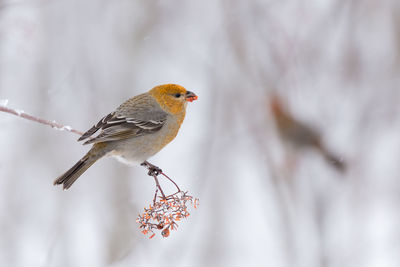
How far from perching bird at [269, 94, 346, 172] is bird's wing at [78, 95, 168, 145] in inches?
79.5

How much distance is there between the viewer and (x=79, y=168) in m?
3.30

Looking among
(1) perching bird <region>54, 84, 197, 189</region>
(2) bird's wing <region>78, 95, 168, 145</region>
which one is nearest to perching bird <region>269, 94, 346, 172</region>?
(1) perching bird <region>54, 84, 197, 189</region>

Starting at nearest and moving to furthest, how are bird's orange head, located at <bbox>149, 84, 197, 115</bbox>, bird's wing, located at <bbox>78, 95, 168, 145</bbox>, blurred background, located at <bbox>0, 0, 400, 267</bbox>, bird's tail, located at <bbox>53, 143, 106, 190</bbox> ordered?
bird's tail, located at <bbox>53, 143, 106, 190</bbox> → bird's wing, located at <bbox>78, 95, 168, 145</bbox> → bird's orange head, located at <bbox>149, 84, 197, 115</bbox> → blurred background, located at <bbox>0, 0, 400, 267</bbox>

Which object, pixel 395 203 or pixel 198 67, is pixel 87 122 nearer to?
pixel 198 67

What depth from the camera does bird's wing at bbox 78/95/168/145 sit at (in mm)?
3420

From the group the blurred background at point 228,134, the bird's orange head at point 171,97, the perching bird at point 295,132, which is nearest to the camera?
the bird's orange head at point 171,97

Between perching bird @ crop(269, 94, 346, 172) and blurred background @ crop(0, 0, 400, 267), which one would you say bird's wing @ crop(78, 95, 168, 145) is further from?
perching bird @ crop(269, 94, 346, 172)

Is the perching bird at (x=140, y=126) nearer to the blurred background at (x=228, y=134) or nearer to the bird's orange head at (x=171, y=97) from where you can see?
the bird's orange head at (x=171, y=97)

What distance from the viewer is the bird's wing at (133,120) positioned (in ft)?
11.2

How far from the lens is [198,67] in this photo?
301 inches

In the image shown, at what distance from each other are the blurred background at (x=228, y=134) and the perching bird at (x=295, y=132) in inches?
1.4

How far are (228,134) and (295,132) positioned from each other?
115cm

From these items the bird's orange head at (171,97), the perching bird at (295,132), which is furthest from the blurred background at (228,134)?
the bird's orange head at (171,97)

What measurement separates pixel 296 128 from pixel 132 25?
265cm
